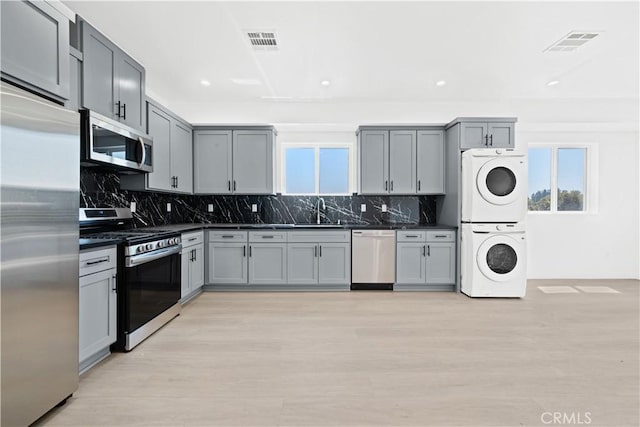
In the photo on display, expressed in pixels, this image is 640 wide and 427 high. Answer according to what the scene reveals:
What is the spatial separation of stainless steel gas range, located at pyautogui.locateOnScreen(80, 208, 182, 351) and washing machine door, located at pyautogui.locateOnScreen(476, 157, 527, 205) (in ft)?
12.0

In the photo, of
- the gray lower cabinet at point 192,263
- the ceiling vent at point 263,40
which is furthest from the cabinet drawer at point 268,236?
the ceiling vent at point 263,40

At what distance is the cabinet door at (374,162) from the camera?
15.4ft

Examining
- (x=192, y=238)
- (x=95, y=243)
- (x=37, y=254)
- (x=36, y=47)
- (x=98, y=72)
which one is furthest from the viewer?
(x=192, y=238)

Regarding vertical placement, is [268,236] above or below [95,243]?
below

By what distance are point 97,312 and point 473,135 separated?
4.48 metres

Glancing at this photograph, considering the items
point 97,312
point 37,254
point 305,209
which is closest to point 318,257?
Result: point 305,209

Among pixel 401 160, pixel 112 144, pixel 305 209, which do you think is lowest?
pixel 305 209

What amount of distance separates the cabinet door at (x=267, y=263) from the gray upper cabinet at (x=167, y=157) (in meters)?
1.29

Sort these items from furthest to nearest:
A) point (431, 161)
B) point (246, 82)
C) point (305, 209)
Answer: point (305, 209)
point (431, 161)
point (246, 82)

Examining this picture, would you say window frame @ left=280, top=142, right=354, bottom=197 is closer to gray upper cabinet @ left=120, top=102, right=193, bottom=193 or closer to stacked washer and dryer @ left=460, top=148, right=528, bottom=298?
gray upper cabinet @ left=120, top=102, right=193, bottom=193

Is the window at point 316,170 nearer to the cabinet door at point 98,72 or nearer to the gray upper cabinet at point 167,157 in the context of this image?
the gray upper cabinet at point 167,157

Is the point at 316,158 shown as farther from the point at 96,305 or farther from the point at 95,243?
the point at 96,305

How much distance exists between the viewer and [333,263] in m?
4.39

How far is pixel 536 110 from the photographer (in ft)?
16.2
